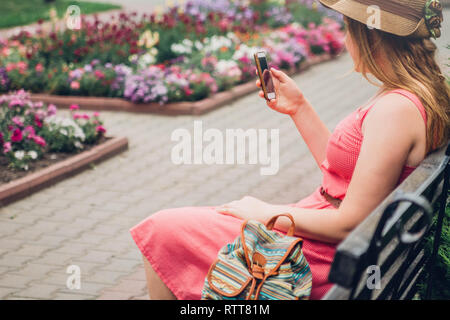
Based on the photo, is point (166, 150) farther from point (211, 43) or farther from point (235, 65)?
point (211, 43)

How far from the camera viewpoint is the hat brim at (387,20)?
215 cm

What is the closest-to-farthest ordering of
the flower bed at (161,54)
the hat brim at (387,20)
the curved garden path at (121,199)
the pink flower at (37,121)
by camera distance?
the hat brim at (387,20) → the curved garden path at (121,199) → the pink flower at (37,121) → the flower bed at (161,54)

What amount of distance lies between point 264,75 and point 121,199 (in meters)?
2.72

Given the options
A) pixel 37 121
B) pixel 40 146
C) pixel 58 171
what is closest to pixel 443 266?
pixel 58 171

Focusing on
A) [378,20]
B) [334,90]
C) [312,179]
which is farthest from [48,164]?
[334,90]

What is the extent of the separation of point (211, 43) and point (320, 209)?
310 inches

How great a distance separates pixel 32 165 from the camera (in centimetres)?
546

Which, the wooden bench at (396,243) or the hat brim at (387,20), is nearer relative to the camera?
the wooden bench at (396,243)

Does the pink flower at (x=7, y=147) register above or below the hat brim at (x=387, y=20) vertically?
below

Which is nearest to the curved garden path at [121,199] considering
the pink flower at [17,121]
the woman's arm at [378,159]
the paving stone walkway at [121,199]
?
the paving stone walkway at [121,199]

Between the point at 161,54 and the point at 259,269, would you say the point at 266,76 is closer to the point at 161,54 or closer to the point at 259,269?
the point at 259,269

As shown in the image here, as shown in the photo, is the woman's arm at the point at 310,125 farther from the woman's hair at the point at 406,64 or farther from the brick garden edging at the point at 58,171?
the brick garden edging at the point at 58,171

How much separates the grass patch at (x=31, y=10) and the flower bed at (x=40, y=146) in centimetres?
1076

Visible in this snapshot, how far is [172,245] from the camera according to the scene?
7.53ft
